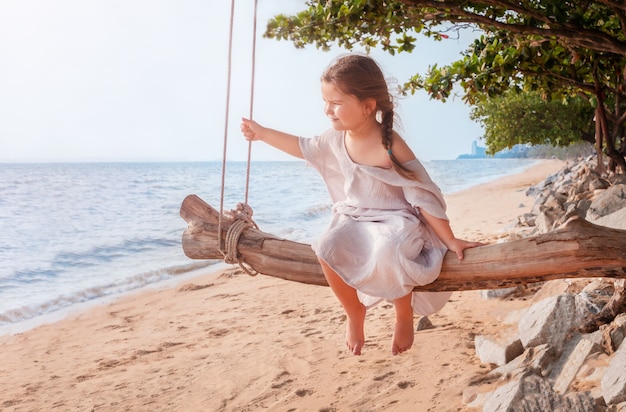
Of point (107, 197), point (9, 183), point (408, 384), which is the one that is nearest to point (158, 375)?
point (408, 384)

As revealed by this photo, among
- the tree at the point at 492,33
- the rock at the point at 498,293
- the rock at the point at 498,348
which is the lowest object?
the rock at the point at 498,348

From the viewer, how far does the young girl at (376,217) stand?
8.60 feet

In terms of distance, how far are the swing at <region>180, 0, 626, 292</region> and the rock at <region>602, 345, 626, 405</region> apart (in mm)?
796

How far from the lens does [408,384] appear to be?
4.13 meters

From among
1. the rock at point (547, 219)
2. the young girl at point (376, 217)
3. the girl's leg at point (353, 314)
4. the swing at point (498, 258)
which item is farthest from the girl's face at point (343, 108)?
the rock at point (547, 219)

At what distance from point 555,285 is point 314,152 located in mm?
2781

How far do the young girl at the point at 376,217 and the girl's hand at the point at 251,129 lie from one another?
13.7 inches

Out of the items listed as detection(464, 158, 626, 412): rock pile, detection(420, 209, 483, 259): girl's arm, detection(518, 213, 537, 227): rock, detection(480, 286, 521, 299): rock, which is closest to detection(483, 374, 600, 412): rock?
detection(464, 158, 626, 412): rock pile

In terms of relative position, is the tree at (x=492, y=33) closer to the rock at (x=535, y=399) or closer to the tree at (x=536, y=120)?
the rock at (x=535, y=399)

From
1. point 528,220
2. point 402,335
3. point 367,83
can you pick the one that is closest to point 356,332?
point 402,335

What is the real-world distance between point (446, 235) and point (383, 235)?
251 mm

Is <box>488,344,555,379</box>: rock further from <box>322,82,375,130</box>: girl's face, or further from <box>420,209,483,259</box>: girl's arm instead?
<box>322,82,375,130</box>: girl's face

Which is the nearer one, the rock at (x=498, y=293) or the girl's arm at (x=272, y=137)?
the girl's arm at (x=272, y=137)

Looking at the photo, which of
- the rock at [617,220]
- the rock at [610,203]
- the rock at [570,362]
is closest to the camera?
the rock at [570,362]
